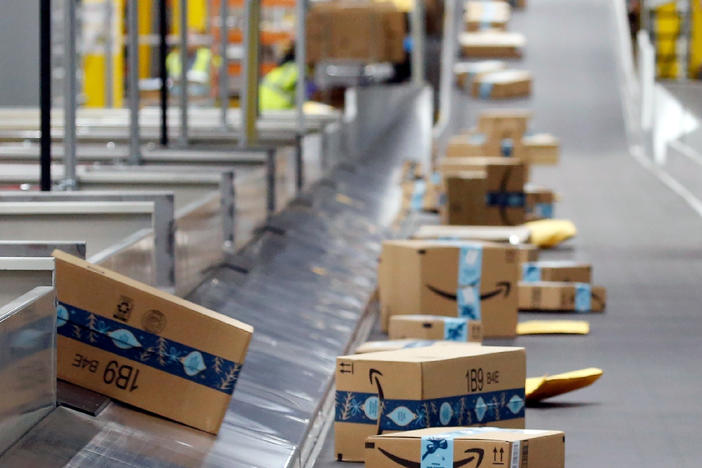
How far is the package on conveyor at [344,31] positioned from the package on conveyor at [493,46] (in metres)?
1.30

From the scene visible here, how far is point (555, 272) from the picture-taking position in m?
6.39

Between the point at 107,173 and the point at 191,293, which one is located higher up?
the point at 107,173

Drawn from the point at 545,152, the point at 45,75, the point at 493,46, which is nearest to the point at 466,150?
the point at 545,152

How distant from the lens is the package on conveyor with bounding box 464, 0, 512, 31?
19.4 metres

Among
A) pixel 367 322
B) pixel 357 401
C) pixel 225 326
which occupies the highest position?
pixel 225 326

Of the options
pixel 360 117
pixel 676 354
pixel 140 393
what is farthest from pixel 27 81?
pixel 140 393

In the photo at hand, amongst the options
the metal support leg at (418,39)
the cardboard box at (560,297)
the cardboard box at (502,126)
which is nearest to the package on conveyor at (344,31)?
the metal support leg at (418,39)

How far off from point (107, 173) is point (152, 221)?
148cm

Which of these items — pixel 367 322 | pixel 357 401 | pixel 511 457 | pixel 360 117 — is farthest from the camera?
pixel 360 117

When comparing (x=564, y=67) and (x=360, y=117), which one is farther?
(x=564, y=67)

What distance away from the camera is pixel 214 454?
336cm

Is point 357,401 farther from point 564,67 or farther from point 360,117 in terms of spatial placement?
point 564,67

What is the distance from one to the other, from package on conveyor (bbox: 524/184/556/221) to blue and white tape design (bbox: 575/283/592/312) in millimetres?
2662

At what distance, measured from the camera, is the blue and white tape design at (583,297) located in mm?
6098
